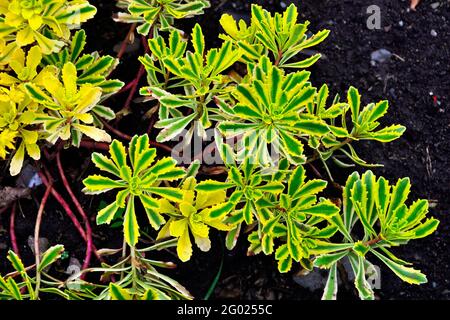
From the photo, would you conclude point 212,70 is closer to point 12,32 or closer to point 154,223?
point 154,223

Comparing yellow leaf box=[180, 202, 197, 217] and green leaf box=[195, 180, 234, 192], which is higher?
green leaf box=[195, 180, 234, 192]

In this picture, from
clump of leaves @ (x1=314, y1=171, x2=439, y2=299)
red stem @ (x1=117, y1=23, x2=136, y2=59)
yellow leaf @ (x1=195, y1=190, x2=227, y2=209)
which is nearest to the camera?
clump of leaves @ (x1=314, y1=171, x2=439, y2=299)

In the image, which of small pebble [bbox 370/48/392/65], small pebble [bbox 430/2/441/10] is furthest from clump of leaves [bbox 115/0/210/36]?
small pebble [bbox 430/2/441/10]

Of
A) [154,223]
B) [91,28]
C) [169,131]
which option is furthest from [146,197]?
[91,28]

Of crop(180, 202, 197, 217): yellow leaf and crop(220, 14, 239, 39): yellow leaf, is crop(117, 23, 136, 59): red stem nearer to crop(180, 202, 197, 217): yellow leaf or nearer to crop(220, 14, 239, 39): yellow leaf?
crop(220, 14, 239, 39): yellow leaf

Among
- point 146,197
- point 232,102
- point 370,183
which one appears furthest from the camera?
point 232,102

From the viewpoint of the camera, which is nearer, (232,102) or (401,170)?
(232,102)
